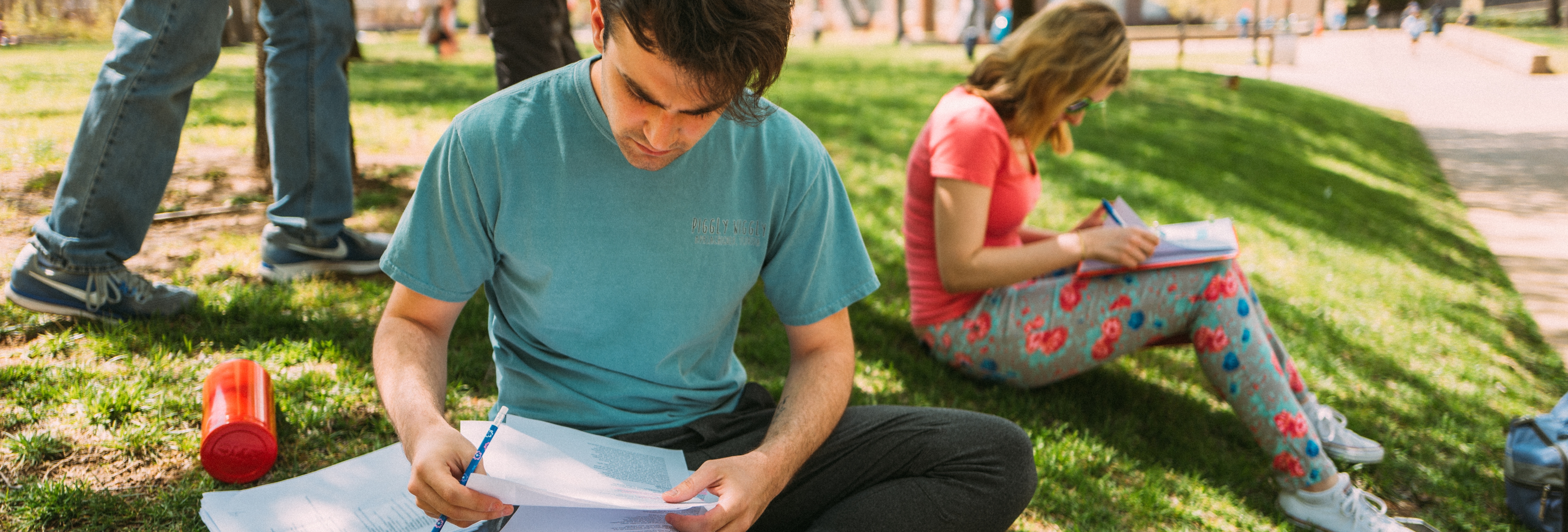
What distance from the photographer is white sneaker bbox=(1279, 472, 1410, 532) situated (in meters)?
2.53

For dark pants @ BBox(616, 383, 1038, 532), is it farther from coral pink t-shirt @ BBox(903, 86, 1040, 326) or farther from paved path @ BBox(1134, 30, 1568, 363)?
paved path @ BBox(1134, 30, 1568, 363)

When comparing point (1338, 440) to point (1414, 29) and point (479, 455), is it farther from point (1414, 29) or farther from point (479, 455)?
point (1414, 29)

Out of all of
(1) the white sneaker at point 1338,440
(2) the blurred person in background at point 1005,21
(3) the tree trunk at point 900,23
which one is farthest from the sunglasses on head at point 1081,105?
(3) the tree trunk at point 900,23

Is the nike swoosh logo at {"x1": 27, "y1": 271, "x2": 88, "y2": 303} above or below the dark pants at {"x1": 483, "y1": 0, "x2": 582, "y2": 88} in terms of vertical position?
below

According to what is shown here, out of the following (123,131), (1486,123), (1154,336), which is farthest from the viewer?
(1486,123)

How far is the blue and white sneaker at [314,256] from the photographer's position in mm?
3283

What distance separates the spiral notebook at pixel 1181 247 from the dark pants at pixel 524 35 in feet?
6.25

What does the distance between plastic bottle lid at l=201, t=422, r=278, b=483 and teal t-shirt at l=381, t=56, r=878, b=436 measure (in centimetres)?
69

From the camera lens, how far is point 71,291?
2703mm

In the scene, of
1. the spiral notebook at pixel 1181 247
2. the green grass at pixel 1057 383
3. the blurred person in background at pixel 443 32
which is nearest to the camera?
the green grass at pixel 1057 383

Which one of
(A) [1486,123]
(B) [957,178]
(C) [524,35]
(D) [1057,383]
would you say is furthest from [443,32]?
(A) [1486,123]

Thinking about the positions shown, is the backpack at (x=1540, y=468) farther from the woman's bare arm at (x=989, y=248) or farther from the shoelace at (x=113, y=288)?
the shoelace at (x=113, y=288)

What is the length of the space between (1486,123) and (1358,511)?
47.4ft

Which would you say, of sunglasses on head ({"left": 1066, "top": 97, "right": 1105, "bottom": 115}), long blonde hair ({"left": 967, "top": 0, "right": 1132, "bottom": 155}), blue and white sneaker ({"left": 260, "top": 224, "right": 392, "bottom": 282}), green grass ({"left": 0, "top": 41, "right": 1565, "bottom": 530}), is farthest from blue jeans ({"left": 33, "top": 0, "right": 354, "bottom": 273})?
sunglasses on head ({"left": 1066, "top": 97, "right": 1105, "bottom": 115})
